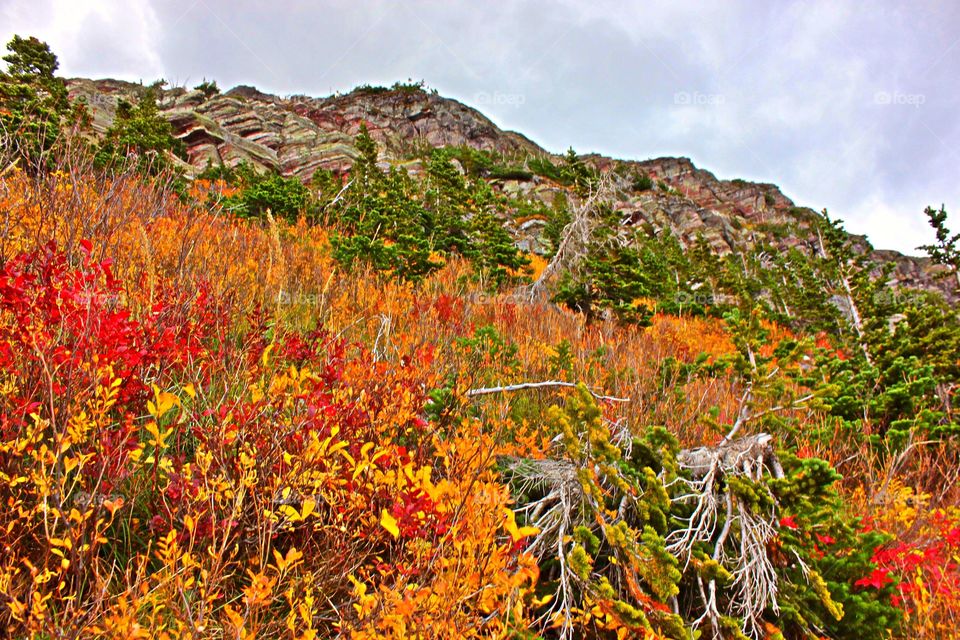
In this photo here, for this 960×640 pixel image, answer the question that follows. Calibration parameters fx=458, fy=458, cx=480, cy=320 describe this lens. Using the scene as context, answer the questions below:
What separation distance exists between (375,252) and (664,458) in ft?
17.5

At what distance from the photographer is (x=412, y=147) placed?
40.0m

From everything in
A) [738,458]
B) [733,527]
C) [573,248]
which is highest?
[573,248]

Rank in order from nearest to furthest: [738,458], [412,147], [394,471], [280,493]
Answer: [280,493] → [394,471] → [738,458] → [412,147]

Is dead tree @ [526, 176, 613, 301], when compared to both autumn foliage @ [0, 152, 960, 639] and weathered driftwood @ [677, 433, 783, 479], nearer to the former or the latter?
autumn foliage @ [0, 152, 960, 639]

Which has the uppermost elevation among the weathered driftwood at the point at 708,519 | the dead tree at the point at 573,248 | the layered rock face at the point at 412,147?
the layered rock face at the point at 412,147

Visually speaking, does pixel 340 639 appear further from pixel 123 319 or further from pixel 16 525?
pixel 123 319

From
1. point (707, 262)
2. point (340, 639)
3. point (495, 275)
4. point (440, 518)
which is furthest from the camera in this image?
point (707, 262)

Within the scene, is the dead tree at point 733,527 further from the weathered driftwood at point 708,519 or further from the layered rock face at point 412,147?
the layered rock face at point 412,147

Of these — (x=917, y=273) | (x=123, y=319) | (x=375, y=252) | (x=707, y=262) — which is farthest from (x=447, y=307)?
(x=917, y=273)

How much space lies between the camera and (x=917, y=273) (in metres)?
57.9

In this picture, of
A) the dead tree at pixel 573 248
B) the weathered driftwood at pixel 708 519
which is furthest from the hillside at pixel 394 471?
the dead tree at pixel 573 248

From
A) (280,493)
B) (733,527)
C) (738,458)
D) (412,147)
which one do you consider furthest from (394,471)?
(412,147)

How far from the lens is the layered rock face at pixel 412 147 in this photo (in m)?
26.3

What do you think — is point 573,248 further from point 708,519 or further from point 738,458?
point 708,519
